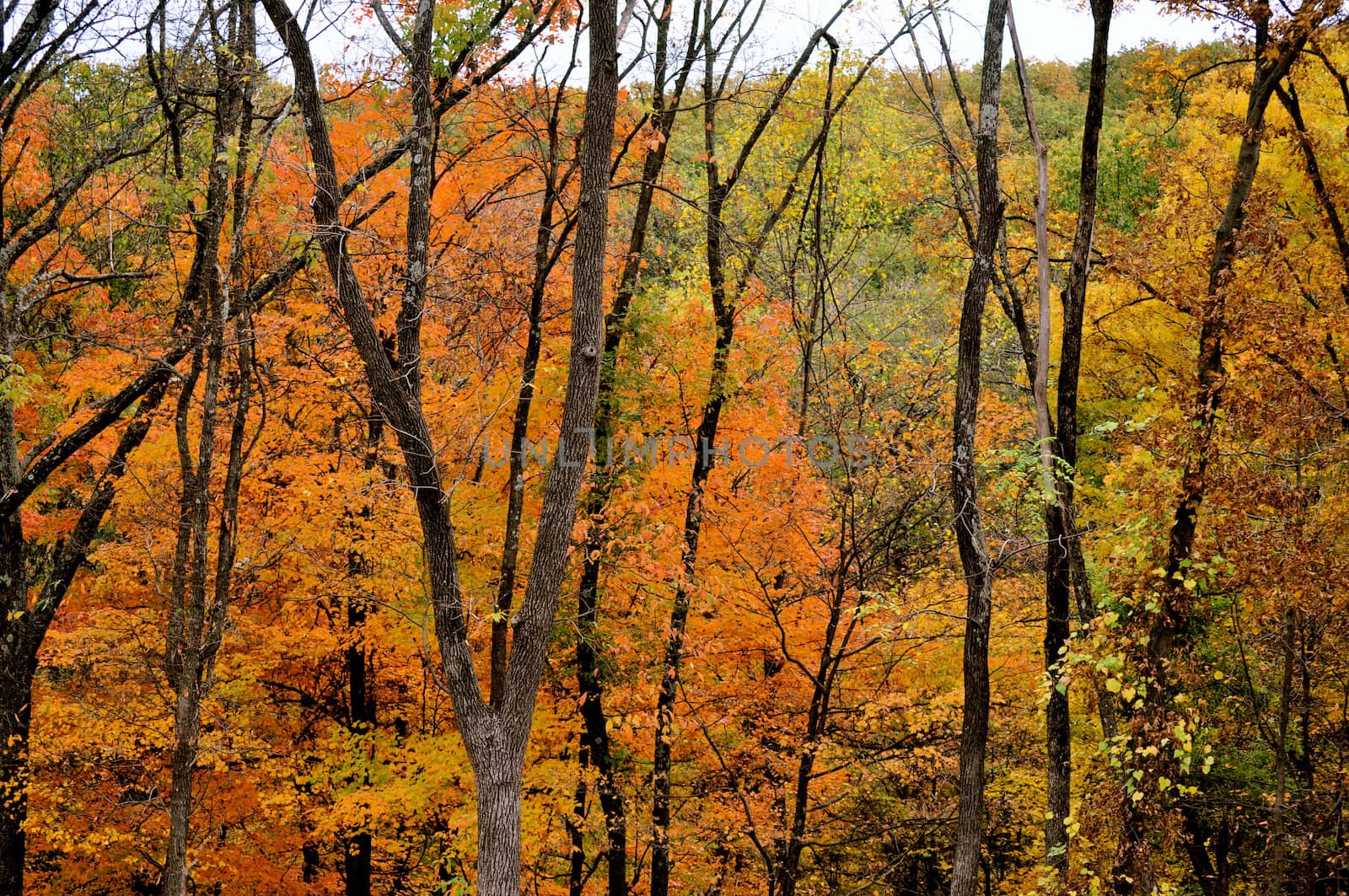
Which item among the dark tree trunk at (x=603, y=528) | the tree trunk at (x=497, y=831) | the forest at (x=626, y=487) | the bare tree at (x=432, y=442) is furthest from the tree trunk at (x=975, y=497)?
the dark tree trunk at (x=603, y=528)

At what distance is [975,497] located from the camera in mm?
8180

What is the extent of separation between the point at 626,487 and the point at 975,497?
16.7ft

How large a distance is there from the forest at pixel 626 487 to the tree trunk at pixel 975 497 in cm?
4

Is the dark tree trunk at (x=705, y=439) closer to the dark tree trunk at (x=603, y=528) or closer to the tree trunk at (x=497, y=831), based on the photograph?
the dark tree trunk at (x=603, y=528)

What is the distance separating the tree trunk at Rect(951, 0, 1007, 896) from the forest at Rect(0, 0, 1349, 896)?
0.14ft

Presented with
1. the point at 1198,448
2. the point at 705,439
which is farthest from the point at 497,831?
the point at 705,439

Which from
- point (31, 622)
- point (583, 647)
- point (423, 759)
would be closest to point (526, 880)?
point (423, 759)

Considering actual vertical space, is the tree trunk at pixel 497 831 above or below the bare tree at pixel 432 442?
below

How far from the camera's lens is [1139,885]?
7.08 meters

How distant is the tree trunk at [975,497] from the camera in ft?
26.0

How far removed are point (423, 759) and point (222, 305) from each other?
6.37 m

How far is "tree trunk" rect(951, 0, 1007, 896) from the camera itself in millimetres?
7926

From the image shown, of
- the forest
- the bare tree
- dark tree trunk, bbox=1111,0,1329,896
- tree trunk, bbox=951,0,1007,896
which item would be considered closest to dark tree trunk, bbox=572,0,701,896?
the forest

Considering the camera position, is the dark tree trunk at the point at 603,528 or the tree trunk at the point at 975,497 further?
the dark tree trunk at the point at 603,528
